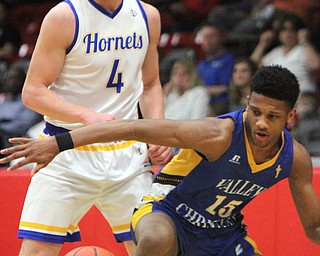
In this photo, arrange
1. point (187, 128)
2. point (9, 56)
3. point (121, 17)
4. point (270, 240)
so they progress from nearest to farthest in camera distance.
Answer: point (187, 128)
point (121, 17)
point (270, 240)
point (9, 56)

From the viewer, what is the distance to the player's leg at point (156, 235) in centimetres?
381

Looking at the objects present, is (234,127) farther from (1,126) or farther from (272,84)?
(1,126)

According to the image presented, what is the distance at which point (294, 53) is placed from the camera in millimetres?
8008

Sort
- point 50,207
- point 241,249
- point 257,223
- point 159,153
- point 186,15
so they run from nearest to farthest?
point 241,249, point 50,207, point 159,153, point 257,223, point 186,15

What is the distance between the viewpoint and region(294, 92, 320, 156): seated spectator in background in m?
6.91

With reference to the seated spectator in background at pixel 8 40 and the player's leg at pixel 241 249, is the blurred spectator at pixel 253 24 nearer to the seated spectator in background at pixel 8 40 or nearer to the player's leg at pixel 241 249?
the seated spectator in background at pixel 8 40

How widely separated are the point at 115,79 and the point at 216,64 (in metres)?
4.18

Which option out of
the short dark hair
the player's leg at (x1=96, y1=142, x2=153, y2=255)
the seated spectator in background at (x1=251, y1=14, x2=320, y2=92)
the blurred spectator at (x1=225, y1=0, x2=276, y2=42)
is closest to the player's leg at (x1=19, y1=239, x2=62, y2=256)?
the player's leg at (x1=96, y1=142, x2=153, y2=255)

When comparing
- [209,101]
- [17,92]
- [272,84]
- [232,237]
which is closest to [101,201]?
[232,237]

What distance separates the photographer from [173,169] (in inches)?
164

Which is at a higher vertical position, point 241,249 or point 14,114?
point 241,249

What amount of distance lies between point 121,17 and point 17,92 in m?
4.11

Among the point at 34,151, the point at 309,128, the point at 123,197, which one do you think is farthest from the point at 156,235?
the point at 309,128

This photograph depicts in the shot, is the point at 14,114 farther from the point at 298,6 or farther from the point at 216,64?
the point at 298,6
